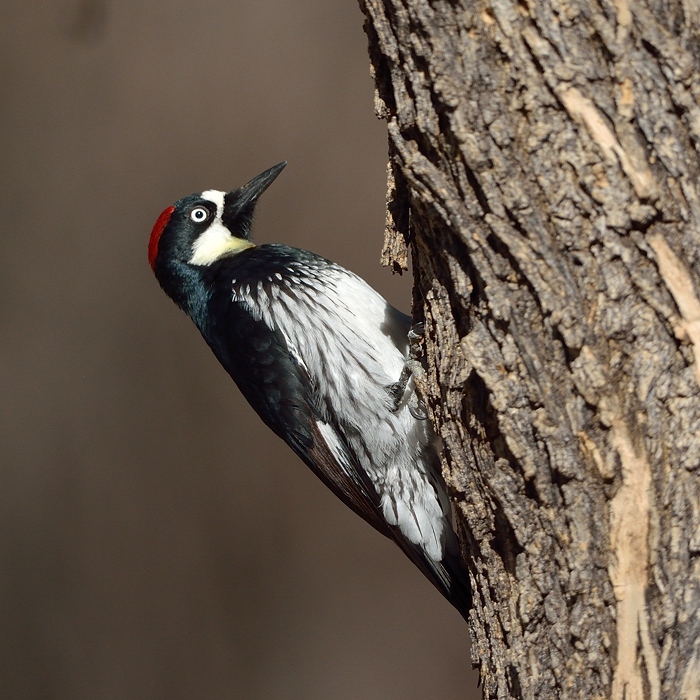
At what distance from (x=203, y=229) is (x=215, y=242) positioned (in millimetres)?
57

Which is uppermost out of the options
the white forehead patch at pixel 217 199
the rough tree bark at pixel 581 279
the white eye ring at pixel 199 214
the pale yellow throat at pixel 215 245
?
the white forehead patch at pixel 217 199

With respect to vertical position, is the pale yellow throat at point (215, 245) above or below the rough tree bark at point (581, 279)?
above

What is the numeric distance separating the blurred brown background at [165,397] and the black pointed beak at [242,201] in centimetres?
122

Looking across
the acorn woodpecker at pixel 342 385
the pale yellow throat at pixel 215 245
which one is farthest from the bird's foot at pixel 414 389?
the pale yellow throat at pixel 215 245

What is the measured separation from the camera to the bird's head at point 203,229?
2613mm

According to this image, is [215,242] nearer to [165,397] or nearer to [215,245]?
[215,245]

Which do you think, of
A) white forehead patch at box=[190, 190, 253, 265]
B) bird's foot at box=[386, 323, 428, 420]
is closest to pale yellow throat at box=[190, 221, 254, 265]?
white forehead patch at box=[190, 190, 253, 265]

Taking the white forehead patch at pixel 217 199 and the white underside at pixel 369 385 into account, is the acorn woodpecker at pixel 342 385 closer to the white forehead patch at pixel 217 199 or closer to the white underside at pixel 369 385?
the white underside at pixel 369 385

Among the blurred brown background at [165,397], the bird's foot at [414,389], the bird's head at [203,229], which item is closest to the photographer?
the bird's foot at [414,389]

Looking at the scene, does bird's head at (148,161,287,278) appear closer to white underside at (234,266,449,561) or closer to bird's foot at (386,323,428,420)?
white underside at (234,266,449,561)

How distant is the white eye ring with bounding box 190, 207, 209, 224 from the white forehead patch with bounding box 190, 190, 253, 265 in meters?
0.03

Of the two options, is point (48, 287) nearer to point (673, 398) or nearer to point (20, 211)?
point (20, 211)

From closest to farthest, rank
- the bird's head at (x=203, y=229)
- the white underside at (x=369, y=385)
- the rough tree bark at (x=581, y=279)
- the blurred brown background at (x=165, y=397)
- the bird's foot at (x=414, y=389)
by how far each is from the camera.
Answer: the rough tree bark at (x=581, y=279) → the bird's foot at (x=414, y=389) → the white underside at (x=369, y=385) → the bird's head at (x=203, y=229) → the blurred brown background at (x=165, y=397)

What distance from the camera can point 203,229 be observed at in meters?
2.66
